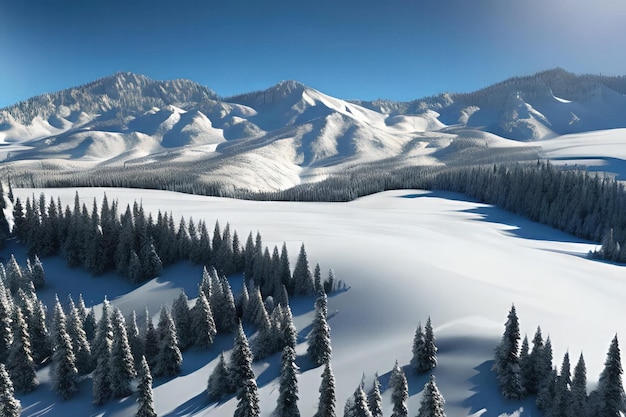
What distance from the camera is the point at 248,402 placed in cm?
3881

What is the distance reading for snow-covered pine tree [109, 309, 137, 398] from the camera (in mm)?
46094

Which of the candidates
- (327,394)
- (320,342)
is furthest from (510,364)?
(320,342)

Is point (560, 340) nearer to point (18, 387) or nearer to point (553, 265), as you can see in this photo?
point (553, 265)

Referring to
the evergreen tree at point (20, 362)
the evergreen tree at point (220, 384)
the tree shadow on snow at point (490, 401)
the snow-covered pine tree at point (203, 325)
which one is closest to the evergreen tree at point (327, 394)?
the tree shadow on snow at point (490, 401)

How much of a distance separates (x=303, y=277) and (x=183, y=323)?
62.5ft

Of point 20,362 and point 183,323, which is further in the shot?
point 183,323

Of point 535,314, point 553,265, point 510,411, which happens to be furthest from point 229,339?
point 553,265

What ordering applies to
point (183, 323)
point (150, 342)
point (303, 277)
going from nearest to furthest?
point (150, 342) → point (183, 323) → point (303, 277)

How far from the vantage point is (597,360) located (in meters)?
39.8

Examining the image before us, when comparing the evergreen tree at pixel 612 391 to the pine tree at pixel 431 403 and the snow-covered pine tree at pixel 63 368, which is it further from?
the snow-covered pine tree at pixel 63 368

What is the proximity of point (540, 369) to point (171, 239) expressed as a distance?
6844 cm

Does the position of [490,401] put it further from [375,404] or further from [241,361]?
[241,361]

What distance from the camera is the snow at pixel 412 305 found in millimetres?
41156

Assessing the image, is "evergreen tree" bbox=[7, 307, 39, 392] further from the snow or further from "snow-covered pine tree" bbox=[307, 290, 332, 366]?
"snow-covered pine tree" bbox=[307, 290, 332, 366]
